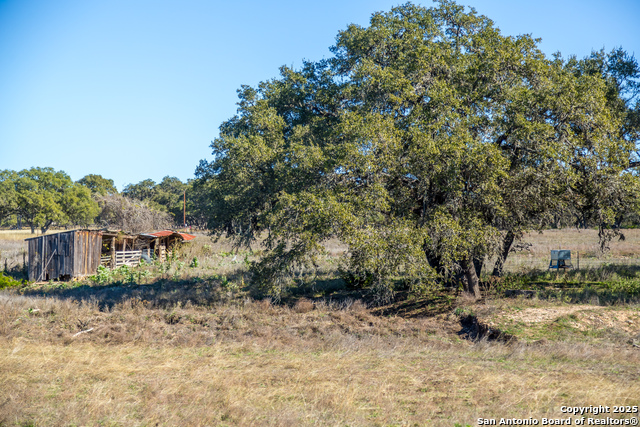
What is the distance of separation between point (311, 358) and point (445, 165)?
756 centimetres

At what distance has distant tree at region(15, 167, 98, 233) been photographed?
65.4 meters

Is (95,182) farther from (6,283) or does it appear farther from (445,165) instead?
(445,165)

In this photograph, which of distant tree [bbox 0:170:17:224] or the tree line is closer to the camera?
the tree line

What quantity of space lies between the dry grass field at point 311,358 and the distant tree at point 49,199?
54514 millimetres

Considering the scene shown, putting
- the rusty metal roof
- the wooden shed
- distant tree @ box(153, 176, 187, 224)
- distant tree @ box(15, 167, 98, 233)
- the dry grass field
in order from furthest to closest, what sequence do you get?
distant tree @ box(153, 176, 187, 224) → distant tree @ box(15, 167, 98, 233) → the rusty metal roof → the wooden shed → the dry grass field

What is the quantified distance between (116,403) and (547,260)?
27.4 m

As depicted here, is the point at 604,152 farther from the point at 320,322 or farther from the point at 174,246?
the point at 174,246

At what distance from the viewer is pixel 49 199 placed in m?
66.8

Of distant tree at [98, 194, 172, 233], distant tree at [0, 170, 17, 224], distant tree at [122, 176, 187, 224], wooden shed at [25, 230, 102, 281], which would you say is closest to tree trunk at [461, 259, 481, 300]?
wooden shed at [25, 230, 102, 281]

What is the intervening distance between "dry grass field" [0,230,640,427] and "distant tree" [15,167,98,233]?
54.5 metres

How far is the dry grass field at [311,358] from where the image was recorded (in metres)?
7.48

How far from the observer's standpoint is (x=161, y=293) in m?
20.7

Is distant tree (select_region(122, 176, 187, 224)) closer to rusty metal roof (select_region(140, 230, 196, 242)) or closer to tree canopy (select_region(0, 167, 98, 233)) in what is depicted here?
tree canopy (select_region(0, 167, 98, 233))

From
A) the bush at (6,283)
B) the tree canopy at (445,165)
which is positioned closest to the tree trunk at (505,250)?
the tree canopy at (445,165)
